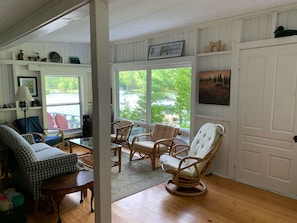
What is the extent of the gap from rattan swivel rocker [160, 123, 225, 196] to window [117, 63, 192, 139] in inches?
44.9

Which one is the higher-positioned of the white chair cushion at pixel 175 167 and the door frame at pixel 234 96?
the door frame at pixel 234 96

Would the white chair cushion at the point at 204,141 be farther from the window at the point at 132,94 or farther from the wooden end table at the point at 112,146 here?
the window at the point at 132,94

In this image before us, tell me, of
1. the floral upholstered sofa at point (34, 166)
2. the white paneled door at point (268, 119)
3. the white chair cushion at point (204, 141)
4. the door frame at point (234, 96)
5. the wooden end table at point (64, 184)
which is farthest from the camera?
the door frame at point (234, 96)

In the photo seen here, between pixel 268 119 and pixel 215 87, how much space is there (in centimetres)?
103

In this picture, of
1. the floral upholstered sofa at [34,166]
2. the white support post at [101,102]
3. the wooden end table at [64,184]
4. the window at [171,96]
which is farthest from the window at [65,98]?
the white support post at [101,102]

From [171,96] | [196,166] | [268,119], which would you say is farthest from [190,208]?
[171,96]

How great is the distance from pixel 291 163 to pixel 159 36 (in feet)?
11.4

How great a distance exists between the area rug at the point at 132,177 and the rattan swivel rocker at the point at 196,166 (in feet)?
1.23

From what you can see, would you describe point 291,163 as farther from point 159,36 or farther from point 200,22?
point 159,36

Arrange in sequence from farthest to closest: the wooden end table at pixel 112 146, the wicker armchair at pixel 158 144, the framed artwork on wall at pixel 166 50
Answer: the framed artwork on wall at pixel 166 50, the wicker armchair at pixel 158 144, the wooden end table at pixel 112 146

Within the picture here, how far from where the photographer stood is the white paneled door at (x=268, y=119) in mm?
3221

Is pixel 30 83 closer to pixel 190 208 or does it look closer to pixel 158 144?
→ pixel 158 144

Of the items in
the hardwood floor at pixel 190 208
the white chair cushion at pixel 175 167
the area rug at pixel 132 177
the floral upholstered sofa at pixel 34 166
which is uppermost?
the floral upholstered sofa at pixel 34 166

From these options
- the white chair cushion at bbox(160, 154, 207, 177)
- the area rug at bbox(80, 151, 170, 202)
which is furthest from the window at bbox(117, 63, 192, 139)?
the white chair cushion at bbox(160, 154, 207, 177)
